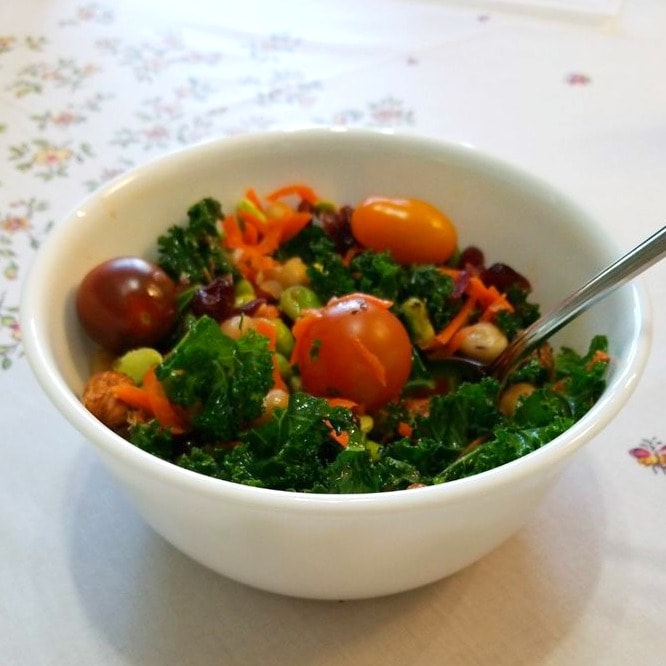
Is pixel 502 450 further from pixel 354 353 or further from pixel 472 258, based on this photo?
pixel 472 258

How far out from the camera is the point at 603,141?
1372 millimetres

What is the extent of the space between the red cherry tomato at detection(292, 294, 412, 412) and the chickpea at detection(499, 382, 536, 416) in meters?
0.11

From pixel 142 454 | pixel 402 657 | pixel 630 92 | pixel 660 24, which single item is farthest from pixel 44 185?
pixel 660 24

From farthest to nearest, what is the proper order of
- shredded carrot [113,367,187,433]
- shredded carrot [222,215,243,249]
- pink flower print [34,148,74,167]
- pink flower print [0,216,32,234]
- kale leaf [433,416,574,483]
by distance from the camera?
1. pink flower print [34,148,74,167]
2. pink flower print [0,216,32,234]
3. shredded carrot [222,215,243,249]
4. shredded carrot [113,367,187,433]
5. kale leaf [433,416,574,483]

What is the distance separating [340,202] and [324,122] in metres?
0.40

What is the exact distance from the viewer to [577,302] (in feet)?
2.48

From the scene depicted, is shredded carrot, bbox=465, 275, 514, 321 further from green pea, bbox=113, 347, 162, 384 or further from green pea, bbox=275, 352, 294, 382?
green pea, bbox=113, 347, 162, 384

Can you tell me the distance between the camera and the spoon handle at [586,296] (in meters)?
0.68

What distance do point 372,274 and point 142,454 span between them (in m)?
0.42

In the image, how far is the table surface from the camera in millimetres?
691

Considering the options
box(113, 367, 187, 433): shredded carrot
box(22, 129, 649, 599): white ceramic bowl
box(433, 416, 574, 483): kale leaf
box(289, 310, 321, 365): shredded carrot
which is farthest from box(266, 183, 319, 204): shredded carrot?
box(433, 416, 574, 483): kale leaf

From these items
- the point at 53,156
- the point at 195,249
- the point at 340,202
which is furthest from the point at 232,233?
the point at 53,156

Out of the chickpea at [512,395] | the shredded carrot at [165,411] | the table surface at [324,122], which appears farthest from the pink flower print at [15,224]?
the chickpea at [512,395]

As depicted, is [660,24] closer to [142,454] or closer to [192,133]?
[192,133]
